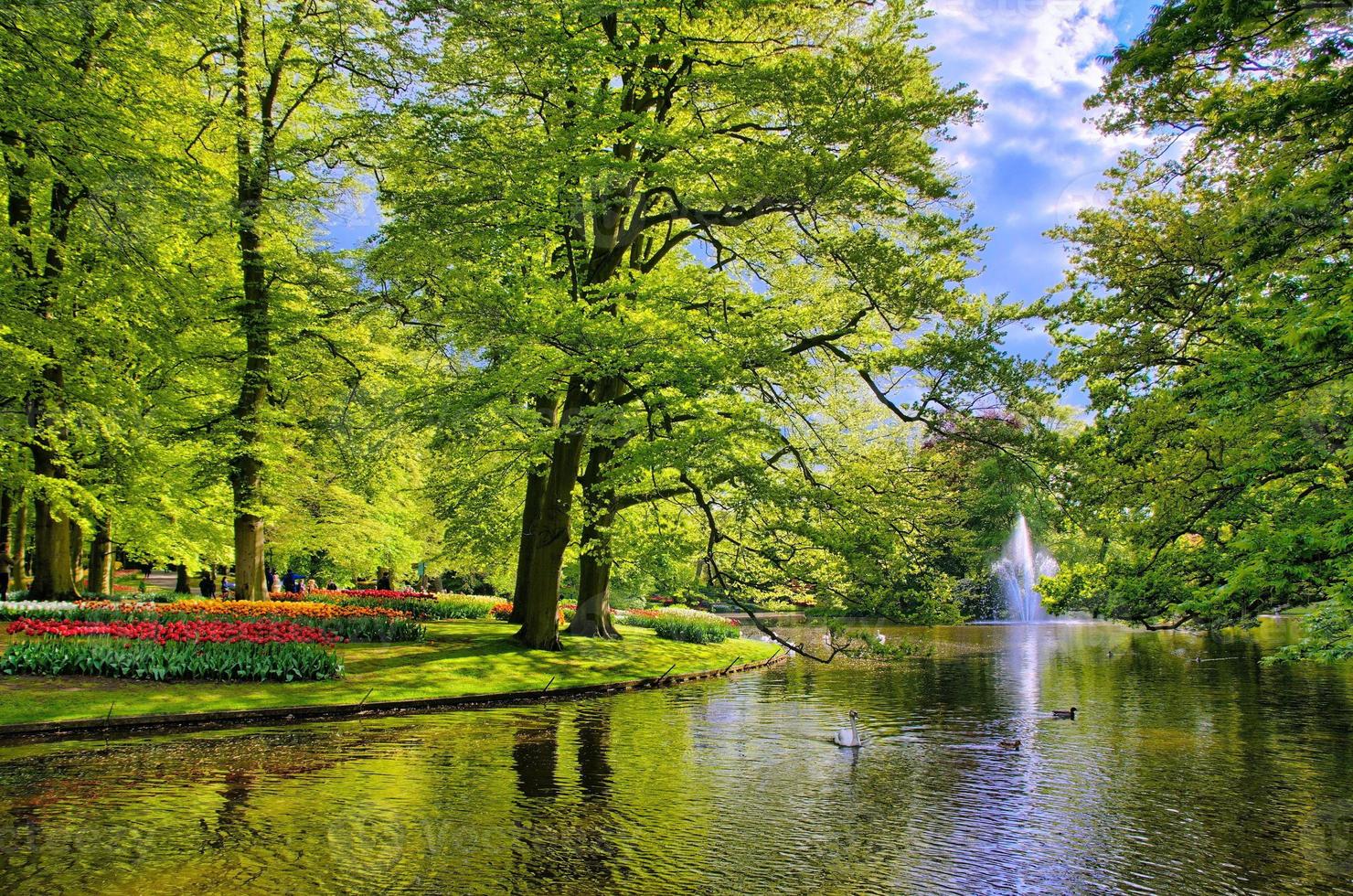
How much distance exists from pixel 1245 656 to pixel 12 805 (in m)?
33.0

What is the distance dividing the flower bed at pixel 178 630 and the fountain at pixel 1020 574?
5266 centimetres

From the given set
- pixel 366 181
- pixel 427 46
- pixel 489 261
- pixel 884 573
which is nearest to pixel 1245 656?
pixel 884 573

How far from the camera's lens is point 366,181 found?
99.4ft

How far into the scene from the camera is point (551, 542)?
874 inches

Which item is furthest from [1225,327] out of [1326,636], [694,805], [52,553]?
[52,553]

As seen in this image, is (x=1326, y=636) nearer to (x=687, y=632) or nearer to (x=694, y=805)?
(x=694, y=805)

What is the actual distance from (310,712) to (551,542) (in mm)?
8151

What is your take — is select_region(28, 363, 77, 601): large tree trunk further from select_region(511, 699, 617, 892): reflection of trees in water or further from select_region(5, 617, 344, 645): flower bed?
select_region(511, 699, 617, 892): reflection of trees in water

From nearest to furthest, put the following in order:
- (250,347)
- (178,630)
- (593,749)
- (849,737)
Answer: (593,749) < (849,737) < (178,630) < (250,347)

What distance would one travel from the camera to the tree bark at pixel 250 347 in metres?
22.5

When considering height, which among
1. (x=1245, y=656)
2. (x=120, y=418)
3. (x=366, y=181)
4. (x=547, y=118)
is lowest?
(x=1245, y=656)

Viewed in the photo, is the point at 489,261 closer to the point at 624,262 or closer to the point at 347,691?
the point at 624,262

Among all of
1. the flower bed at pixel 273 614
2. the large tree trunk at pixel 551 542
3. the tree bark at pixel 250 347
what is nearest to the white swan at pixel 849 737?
the large tree trunk at pixel 551 542

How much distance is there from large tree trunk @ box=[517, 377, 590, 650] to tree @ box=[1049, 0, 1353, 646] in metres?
11.7
